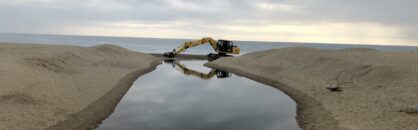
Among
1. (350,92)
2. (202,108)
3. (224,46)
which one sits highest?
(224,46)

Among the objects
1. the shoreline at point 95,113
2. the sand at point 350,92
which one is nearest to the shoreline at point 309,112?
the sand at point 350,92

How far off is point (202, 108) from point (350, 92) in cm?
1105

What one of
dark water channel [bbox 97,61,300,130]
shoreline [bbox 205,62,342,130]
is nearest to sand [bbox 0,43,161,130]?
dark water channel [bbox 97,61,300,130]

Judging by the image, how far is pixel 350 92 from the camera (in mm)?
28422

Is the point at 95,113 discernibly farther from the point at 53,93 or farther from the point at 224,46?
the point at 224,46

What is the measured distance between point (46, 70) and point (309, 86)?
903 inches

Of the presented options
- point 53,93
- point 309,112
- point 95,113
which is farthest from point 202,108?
point 53,93

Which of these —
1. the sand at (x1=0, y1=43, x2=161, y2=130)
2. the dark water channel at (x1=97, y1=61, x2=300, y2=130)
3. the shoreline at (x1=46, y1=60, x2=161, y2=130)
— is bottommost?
the dark water channel at (x1=97, y1=61, x2=300, y2=130)

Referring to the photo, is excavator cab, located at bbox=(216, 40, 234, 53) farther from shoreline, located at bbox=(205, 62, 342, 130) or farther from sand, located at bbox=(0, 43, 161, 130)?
sand, located at bbox=(0, 43, 161, 130)

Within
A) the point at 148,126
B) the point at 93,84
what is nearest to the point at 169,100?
the point at 93,84

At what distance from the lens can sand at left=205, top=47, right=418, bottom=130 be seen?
20.7 meters

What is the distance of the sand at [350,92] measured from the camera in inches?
816

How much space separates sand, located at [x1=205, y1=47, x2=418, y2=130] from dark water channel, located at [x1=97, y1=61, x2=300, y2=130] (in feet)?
5.23

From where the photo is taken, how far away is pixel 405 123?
1903 cm
